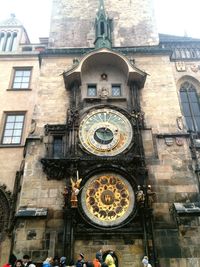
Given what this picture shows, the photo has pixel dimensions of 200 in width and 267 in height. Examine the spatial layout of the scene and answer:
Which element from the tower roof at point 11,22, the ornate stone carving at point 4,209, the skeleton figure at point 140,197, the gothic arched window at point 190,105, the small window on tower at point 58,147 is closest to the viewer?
the skeleton figure at point 140,197

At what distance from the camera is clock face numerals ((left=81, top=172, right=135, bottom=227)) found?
10867 millimetres

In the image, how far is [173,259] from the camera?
10.2 m

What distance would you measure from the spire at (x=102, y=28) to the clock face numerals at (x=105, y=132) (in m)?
4.12

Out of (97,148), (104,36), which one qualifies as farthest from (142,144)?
(104,36)

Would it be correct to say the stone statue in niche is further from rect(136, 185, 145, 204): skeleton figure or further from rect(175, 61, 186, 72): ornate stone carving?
rect(175, 61, 186, 72): ornate stone carving

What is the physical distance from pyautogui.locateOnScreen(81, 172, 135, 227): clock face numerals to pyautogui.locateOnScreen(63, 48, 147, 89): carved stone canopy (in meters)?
4.60

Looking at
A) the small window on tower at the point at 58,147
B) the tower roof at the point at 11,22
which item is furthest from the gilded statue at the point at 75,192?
the tower roof at the point at 11,22

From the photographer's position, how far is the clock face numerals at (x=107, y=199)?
1087 centimetres

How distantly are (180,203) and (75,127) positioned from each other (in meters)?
4.89

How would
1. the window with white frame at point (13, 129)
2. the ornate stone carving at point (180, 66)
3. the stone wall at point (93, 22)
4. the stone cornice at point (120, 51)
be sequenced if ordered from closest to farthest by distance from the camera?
the stone cornice at point (120, 51) → the window with white frame at point (13, 129) → the stone wall at point (93, 22) → the ornate stone carving at point (180, 66)

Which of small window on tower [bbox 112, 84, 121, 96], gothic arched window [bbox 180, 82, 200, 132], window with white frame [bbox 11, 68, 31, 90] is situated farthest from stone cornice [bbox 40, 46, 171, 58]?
window with white frame [bbox 11, 68, 31, 90]

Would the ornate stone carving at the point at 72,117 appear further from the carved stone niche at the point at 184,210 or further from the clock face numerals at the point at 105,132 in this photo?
the carved stone niche at the point at 184,210

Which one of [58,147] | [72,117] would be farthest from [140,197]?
[72,117]

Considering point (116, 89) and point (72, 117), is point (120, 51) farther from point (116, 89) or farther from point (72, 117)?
point (72, 117)
